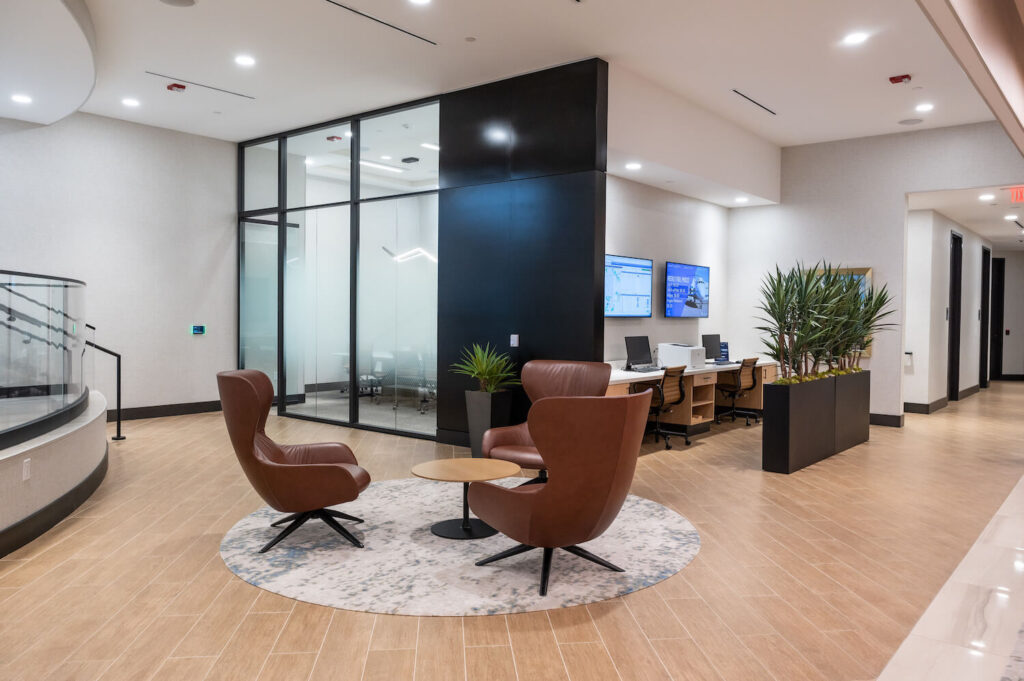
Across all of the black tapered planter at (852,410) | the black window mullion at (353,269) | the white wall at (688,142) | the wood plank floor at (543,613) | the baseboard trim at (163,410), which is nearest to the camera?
the wood plank floor at (543,613)

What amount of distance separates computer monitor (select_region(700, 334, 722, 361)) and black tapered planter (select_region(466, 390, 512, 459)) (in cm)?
349

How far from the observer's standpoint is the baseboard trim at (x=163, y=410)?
329 inches

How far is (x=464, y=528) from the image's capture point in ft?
13.7

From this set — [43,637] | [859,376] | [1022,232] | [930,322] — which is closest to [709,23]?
[859,376]

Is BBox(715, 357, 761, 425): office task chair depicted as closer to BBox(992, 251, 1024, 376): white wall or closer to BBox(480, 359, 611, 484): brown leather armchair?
BBox(480, 359, 611, 484): brown leather armchair

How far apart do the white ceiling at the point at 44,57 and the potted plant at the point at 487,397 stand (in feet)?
12.9

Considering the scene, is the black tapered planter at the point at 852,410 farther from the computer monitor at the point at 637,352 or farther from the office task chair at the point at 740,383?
the computer monitor at the point at 637,352

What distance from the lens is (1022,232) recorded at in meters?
11.8

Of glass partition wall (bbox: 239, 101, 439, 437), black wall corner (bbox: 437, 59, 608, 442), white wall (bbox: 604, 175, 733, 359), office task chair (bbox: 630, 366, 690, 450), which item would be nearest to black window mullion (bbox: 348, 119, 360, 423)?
glass partition wall (bbox: 239, 101, 439, 437)

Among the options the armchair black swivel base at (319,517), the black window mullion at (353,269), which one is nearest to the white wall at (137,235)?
the black window mullion at (353,269)

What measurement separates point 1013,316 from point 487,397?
14430 mm

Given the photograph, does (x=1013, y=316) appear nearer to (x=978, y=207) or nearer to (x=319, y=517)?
(x=978, y=207)

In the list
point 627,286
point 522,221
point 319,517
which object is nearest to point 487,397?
point 522,221

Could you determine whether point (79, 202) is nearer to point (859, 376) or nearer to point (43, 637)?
point (43, 637)
